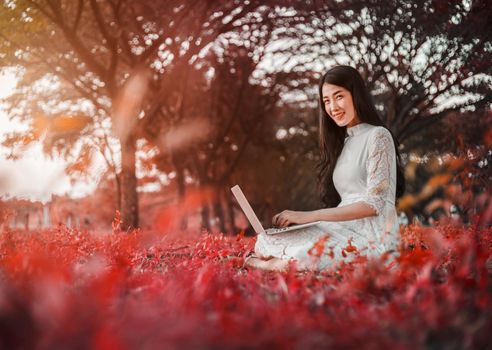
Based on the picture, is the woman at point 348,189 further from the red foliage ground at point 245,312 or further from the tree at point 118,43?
the tree at point 118,43

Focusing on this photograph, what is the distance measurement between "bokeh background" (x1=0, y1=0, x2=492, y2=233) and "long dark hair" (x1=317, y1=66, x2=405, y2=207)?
0.72 meters

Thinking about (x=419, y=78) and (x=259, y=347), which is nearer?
(x=259, y=347)

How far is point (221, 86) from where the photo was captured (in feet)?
56.2

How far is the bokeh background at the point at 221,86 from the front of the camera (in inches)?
378

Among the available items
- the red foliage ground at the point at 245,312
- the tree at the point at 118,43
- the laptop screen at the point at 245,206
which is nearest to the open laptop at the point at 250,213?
the laptop screen at the point at 245,206

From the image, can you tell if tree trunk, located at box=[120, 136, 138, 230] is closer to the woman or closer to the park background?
the park background

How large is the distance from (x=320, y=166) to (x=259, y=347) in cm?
301

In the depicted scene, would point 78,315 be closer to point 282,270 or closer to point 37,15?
point 282,270

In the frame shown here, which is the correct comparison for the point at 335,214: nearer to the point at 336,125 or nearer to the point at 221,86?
the point at 336,125

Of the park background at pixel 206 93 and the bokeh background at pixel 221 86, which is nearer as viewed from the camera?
the park background at pixel 206 93

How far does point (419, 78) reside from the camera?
11219 mm

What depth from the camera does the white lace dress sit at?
381 cm

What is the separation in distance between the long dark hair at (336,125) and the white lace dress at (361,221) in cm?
14

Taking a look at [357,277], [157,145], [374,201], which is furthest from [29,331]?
[157,145]
